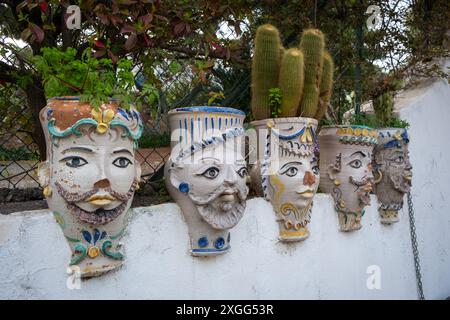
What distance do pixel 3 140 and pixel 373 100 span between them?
3.34 metres

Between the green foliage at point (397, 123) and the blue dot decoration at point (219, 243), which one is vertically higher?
the green foliage at point (397, 123)

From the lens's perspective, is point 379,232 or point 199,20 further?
point 379,232

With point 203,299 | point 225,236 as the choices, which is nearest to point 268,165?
point 225,236

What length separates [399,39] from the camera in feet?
17.2

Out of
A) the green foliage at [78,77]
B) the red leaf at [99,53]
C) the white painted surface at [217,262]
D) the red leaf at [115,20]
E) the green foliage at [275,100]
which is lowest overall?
the white painted surface at [217,262]

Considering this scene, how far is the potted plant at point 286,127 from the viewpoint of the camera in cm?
319

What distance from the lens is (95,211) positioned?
2318 mm

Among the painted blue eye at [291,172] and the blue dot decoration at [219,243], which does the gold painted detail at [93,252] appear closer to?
the blue dot decoration at [219,243]

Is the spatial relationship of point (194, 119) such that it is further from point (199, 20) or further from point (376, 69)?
point (376, 69)

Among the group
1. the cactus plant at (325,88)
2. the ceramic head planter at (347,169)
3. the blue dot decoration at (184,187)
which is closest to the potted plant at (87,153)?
the blue dot decoration at (184,187)

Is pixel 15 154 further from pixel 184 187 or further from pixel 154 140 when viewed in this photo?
pixel 184 187

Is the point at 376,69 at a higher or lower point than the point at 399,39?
lower

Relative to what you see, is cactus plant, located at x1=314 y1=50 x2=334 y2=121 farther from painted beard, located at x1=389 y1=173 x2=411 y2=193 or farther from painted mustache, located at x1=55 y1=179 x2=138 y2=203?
painted mustache, located at x1=55 y1=179 x2=138 y2=203

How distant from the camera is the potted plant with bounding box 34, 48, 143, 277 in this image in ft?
7.41
